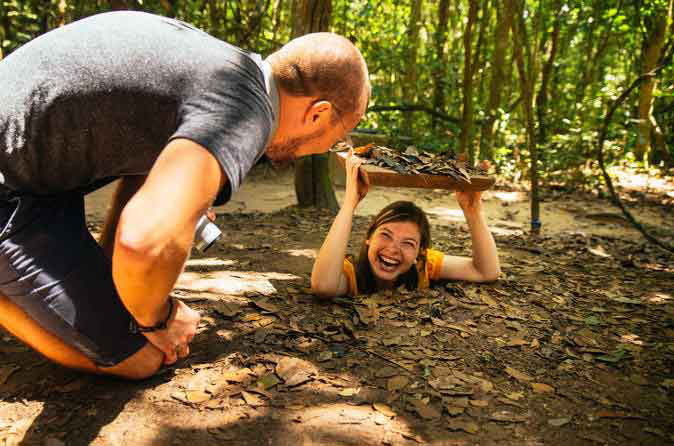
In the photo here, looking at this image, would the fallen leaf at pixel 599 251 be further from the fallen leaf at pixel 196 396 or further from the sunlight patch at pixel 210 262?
the fallen leaf at pixel 196 396

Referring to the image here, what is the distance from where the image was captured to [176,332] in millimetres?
1727

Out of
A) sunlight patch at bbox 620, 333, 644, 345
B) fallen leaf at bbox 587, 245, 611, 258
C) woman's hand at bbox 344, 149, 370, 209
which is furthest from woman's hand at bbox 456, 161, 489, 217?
fallen leaf at bbox 587, 245, 611, 258

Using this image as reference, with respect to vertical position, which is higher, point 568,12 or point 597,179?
point 568,12

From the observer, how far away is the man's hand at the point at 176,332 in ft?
5.57

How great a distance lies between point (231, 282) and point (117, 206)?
878 millimetres

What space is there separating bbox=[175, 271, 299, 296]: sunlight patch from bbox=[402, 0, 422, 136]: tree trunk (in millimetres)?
5869

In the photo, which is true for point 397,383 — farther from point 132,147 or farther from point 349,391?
point 132,147

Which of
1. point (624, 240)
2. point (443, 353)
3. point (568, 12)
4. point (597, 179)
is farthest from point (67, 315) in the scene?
point (568, 12)

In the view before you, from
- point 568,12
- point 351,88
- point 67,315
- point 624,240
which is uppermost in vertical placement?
point 568,12

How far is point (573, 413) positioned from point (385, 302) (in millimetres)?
1021

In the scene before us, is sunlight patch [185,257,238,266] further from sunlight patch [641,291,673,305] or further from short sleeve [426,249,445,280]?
Answer: sunlight patch [641,291,673,305]

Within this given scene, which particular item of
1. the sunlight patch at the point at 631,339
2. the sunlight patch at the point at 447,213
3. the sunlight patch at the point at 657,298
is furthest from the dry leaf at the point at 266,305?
the sunlight patch at the point at 447,213

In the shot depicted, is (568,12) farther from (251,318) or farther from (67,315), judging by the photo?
(67,315)

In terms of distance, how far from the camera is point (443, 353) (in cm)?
217
